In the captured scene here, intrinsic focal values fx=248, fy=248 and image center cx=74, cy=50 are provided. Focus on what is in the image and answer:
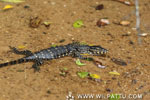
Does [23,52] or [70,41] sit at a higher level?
[70,41]

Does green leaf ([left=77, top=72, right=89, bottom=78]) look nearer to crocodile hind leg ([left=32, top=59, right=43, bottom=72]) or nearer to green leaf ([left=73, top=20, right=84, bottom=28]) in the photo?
crocodile hind leg ([left=32, top=59, right=43, bottom=72])

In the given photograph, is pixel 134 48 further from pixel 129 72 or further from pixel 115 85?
pixel 115 85

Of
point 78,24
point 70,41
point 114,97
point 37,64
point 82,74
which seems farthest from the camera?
point 78,24

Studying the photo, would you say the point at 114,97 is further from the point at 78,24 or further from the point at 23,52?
the point at 78,24

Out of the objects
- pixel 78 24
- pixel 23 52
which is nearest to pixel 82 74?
pixel 23 52

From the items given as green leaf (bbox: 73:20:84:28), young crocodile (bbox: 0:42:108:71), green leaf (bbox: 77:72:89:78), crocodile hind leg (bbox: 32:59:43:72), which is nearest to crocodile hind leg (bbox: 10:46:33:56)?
young crocodile (bbox: 0:42:108:71)

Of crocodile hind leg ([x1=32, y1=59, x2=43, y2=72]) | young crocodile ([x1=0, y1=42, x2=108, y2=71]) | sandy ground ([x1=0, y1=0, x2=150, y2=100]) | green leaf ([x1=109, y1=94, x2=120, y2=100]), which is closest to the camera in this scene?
green leaf ([x1=109, y1=94, x2=120, y2=100])

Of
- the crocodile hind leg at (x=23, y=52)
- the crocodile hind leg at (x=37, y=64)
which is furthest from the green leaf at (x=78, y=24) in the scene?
the crocodile hind leg at (x=37, y=64)
